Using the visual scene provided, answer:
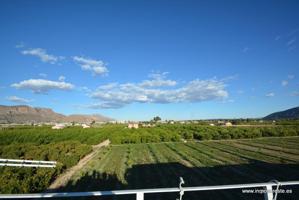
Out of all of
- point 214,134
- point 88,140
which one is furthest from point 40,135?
point 214,134

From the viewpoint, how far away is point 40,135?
→ 49.0 meters

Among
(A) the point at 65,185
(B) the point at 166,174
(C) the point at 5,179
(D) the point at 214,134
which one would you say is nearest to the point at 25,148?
(A) the point at 65,185

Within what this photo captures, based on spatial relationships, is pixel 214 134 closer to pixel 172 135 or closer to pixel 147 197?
pixel 172 135

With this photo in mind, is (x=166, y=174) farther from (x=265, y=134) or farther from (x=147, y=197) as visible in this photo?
(x=265, y=134)

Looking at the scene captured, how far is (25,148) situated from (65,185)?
16420mm

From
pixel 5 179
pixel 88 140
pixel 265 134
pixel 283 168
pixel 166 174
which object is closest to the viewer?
pixel 5 179

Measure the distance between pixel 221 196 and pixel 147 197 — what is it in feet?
10.2

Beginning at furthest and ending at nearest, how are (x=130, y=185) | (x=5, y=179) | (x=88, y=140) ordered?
1. (x=88, y=140)
2. (x=130, y=185)
3. (x=5, y=179)

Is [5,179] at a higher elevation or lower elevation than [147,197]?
higher

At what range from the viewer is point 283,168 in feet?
56.2

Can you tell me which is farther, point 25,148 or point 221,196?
point 25,148

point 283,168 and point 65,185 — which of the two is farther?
point 283,168

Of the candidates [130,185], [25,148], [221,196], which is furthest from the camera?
[25,148]

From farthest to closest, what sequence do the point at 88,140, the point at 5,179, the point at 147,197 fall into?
the point at 88,140
the point at 147,197
the point at 5,179
